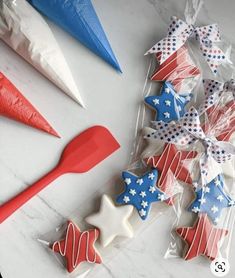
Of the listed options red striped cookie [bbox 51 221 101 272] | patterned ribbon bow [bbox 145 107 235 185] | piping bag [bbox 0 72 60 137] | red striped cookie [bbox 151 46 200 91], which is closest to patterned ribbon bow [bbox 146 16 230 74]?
red striped cookie [bbox 151 46 200 91]

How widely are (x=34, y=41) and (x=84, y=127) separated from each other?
0.59 feet

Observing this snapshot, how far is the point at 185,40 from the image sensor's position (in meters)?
1.00

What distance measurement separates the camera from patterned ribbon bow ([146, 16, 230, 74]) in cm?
99

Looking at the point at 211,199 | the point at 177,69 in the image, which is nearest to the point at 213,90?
the point at 177,69

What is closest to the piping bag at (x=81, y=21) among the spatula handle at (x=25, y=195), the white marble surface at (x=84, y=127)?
the white marble surface at (x=84, y=127)

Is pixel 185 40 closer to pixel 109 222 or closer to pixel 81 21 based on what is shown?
pixel 81 21

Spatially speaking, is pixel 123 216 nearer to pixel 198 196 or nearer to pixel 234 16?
pixel 198 196

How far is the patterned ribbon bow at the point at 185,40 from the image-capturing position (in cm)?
99

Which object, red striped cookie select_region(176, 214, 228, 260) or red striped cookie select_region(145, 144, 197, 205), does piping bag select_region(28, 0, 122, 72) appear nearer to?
red striped cookie select_region(145, 144, 197, 205)

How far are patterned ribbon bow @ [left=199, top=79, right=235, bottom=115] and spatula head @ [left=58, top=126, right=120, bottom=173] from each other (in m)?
0.18

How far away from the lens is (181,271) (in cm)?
95

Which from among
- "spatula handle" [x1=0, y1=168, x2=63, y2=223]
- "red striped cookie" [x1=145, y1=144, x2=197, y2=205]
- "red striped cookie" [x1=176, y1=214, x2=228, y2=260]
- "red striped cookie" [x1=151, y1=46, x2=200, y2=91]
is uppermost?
"spatula handle" [x1=0, y1=168, x2=63, y2=223]

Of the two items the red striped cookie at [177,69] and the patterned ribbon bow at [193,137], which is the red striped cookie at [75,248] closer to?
the patterned ribbon bow at [193,137]

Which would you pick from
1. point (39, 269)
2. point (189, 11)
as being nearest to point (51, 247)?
point (39, 269)
